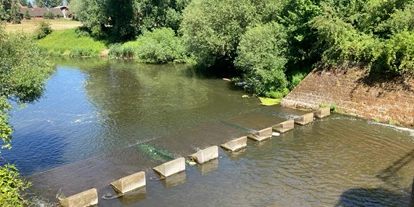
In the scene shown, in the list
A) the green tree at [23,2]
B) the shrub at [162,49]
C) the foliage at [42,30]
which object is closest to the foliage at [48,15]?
the foliage at [42,30]

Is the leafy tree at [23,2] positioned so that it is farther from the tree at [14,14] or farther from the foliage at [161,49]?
the foliage at [161,49]

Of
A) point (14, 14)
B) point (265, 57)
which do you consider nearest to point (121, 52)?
point (265, 57)

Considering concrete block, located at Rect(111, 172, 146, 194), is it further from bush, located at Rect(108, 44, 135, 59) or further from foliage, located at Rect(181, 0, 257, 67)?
bush, located at Rect(108, 44, 135, 59)

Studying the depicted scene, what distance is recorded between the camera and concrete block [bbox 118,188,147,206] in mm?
13203

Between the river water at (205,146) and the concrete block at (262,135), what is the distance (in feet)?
1.54

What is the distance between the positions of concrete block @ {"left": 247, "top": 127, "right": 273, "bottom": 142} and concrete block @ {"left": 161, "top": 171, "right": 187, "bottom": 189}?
567 centimetres

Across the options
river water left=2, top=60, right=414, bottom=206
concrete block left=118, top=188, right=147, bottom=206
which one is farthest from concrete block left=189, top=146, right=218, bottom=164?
concrete block left=118, top=188, right=147, bottom=206

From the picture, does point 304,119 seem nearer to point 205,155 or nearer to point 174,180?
point 205,155

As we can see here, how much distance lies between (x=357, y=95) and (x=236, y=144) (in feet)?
35.7

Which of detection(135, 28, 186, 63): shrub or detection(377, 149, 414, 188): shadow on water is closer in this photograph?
detection(377, 149, 414, 188): shadow on water

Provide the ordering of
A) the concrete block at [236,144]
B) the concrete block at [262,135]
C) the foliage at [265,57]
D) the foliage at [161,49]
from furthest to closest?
the foliage at [161,49]
the foliage at [265,57]
the concrete block at [262,135]
the concrete block at [236,144]

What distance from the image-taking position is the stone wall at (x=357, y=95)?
21.1 m

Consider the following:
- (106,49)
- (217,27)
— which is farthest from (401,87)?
(106,49)

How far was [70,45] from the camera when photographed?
6431cm
